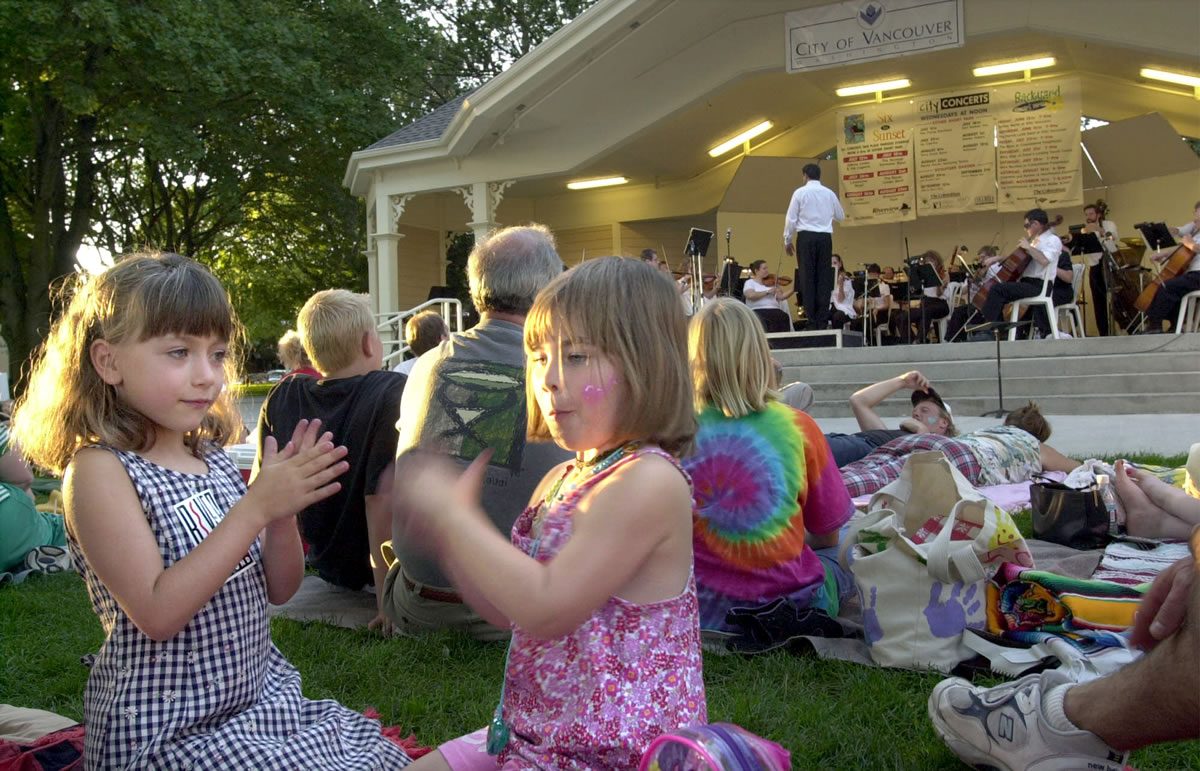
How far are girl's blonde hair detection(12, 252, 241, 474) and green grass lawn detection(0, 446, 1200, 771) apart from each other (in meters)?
1.37

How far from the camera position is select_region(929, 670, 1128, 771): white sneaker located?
209cm

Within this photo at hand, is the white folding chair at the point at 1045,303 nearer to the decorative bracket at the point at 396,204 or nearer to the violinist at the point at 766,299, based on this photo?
the violinist at the point at 766,299

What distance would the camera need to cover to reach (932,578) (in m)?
3.06

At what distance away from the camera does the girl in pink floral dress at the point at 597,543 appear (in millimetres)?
1508

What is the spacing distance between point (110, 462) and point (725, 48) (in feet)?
43.0

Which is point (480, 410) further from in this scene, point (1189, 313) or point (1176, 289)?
point (1189, 313)

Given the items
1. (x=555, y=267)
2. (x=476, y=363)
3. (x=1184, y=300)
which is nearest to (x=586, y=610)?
(x=476, y=363)

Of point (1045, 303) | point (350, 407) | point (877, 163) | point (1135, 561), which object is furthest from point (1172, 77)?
point (350, 407)

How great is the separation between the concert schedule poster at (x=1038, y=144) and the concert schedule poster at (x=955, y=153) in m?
0.16

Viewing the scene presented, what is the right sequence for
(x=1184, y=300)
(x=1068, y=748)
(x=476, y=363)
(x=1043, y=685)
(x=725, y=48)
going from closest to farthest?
(x=1068, y=748) < (x=1043, y=685) < (x=476, y=363) < (x=1184, y=300) < (x=725, y=48)

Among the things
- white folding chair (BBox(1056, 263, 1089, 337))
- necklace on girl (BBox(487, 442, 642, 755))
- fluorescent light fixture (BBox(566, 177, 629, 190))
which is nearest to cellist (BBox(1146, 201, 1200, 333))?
white folding chair (BBox(1056, 263, 1089, 337))

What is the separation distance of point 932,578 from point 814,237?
9.86m

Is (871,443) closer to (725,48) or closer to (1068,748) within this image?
(1068,748)

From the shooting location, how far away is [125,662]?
73.7 inches
